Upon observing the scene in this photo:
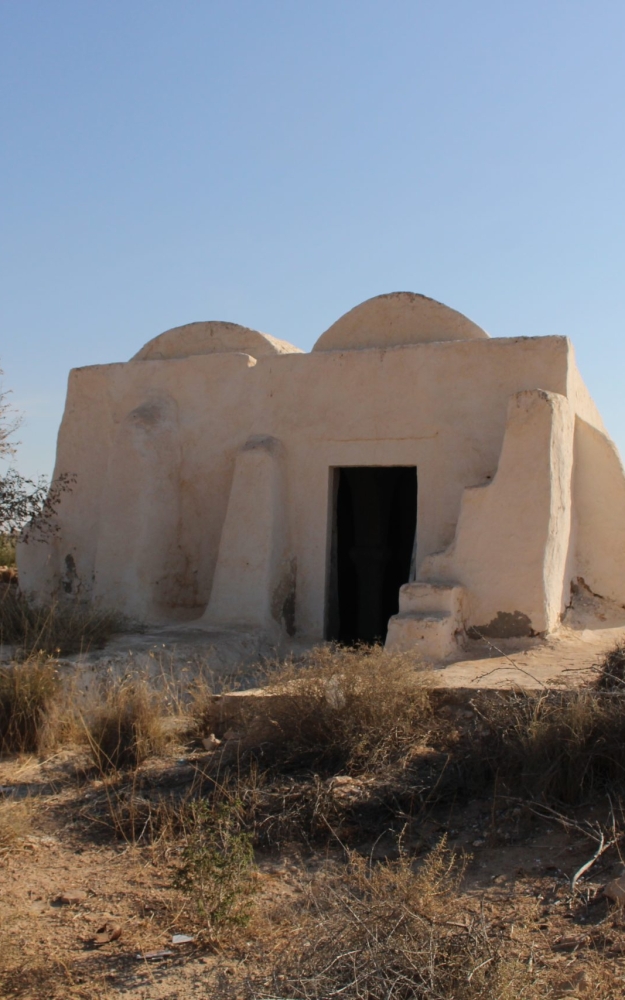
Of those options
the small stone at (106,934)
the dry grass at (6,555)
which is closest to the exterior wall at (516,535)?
the small stone at (106,934)

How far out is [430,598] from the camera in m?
7.20

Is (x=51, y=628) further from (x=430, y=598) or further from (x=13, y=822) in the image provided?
(x=430, y=598)

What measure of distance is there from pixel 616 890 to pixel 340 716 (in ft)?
6.33

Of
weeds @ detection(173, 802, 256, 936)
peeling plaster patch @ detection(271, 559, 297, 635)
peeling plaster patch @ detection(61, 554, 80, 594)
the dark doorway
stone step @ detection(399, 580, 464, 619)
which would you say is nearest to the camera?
weeds @ detection(173, 802, 256, 936)

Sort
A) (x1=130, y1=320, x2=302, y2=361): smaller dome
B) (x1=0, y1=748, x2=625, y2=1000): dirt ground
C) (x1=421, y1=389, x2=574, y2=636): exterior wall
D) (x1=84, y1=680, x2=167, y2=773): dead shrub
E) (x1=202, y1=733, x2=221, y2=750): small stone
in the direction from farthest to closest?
(x1=130, y1=320, x2=302, y2=361): smaller dome → (x1=421, y1=389, x2=574, y2=636): exterior wall → (x1=202, y1=733, x2=221, y2=750): small stone → (x1=84, y1=680, x2=167, y2=773): dead shrub → (x1=0, y1=748, x2=625, y2=1000): dirt ground

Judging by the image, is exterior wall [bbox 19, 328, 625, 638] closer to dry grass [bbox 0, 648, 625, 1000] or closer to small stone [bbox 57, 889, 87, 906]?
dry grass [bbox 0, 648, 625, 1000]

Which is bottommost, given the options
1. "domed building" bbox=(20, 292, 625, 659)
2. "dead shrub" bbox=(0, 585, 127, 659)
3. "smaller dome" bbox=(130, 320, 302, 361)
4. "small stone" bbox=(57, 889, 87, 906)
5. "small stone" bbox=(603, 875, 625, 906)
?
"small stone" bbox=(57, 889, 87, 906)

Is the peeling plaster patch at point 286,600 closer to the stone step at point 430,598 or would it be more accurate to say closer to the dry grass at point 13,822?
the stone step at point 430,598

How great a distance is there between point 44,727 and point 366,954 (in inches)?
139

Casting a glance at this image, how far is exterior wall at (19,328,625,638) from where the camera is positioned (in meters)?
7.87

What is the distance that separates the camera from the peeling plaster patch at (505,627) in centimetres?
738

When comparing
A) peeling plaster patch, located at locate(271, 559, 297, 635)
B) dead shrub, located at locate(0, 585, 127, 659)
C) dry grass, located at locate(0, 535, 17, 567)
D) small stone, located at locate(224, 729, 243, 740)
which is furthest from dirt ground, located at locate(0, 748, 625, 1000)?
dry grass, located at locate(0, 535, 17, 567)

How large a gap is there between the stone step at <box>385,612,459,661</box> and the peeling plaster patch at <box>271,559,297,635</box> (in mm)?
1720

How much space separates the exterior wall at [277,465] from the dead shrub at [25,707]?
239 cm
